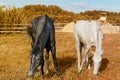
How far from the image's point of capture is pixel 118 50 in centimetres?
1898

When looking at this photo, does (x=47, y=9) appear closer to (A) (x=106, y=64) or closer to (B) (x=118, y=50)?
(B) (x=118, y=50)

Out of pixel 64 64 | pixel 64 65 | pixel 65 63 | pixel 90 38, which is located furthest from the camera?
pixel 65 63

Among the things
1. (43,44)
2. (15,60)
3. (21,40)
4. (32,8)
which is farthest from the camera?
(32,8)

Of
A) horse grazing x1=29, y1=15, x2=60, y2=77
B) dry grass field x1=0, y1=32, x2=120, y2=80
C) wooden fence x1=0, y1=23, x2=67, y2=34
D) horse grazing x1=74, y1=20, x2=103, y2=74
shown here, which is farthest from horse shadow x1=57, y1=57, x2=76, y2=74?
wooden fence x1=0, y1=23, x2=67, y2=34

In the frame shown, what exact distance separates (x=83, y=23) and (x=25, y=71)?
9.95ft


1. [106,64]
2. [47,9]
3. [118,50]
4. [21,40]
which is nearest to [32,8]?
[47,9]

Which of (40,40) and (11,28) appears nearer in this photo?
(40,40)

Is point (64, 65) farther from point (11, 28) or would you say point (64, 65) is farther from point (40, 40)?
point (11, 28)

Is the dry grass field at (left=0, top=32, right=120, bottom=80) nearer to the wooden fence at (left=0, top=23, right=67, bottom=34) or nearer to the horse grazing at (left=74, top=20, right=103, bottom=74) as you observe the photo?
the horse grazing at (left=74, top=20, right=103, bottom=74)

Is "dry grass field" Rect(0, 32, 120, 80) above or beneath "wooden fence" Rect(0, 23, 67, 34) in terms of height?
above

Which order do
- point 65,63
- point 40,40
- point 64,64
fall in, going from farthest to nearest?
point 65,63 → point 64,64 → point 40,40

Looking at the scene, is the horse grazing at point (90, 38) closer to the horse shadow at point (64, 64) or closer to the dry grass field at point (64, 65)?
the dry grass field at point (64, 65)

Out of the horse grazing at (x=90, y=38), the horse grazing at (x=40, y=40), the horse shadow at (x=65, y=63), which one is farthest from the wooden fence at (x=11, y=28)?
the horse grazing at (x=40, y=40)

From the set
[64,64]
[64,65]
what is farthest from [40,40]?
[64,64]
